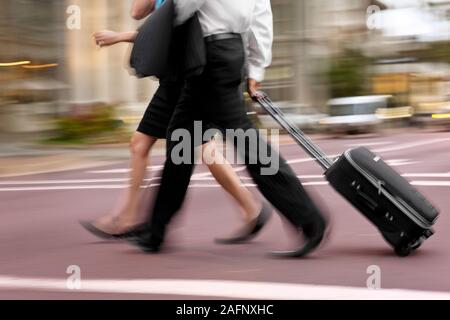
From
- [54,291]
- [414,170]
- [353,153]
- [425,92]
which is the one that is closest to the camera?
[54,291]

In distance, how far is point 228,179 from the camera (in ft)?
18.2

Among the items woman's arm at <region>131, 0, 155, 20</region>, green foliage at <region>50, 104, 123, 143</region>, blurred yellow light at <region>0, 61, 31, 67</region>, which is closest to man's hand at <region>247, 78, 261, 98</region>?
woman's arm at <region>131, 0, 155, 20</region>

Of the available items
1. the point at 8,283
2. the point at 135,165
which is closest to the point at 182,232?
the point at 135,165

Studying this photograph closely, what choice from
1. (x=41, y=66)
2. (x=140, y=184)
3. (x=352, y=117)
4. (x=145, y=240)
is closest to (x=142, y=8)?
(x=140, y=184)

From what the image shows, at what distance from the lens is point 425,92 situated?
62.8m

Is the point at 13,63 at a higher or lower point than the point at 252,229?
higher

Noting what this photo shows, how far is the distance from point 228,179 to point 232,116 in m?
0.60

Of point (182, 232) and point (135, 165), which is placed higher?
point (135, 165)

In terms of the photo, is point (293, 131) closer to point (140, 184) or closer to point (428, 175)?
point (140, 184)

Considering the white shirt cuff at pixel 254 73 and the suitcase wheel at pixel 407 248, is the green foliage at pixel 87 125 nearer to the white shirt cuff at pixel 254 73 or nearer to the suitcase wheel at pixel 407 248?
the white shirt cuff at pixel 254 73

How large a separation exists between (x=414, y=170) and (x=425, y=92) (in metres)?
50.9

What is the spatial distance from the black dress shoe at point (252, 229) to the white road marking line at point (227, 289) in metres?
1.13

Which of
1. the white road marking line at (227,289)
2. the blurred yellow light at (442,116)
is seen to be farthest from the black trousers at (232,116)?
the blurred yellow light at (442,116)

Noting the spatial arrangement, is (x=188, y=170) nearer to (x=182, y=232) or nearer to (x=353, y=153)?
(x=353, y=153)
